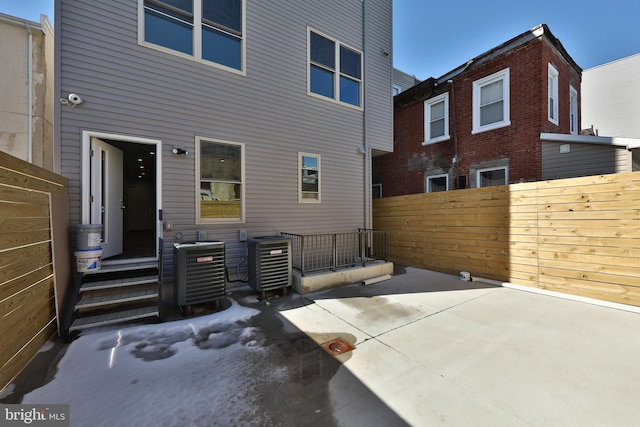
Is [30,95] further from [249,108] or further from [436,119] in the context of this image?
[436,119]

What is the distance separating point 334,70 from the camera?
683 centimetres

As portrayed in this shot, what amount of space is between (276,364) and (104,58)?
17.4ft

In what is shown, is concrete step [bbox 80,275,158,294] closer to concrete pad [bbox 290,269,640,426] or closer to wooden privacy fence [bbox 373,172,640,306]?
concrete pad [bbox 290,269,640,426]

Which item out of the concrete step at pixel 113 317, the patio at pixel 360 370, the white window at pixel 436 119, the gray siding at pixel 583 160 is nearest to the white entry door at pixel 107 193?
the concrete step at pixel 113 317

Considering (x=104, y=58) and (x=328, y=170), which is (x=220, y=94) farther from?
(x=328, y=170)

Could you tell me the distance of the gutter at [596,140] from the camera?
5.79 metres

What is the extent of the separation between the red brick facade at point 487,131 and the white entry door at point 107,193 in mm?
8858

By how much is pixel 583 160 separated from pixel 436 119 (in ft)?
14.2

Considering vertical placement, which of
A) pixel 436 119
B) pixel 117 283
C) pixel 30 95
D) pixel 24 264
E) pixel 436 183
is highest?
pixel 436 119

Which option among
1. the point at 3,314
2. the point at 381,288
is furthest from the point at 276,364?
the point at 381,288

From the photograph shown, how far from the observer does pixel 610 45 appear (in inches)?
631

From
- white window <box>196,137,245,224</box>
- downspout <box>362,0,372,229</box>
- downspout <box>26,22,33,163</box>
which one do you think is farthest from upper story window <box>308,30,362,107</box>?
downspout <box>26,22,33,163</box>

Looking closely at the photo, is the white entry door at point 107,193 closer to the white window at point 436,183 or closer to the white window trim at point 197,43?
the white window trim at point 197,43

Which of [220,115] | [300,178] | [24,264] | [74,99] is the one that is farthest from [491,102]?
[24,264]
